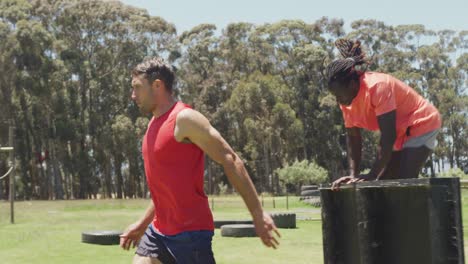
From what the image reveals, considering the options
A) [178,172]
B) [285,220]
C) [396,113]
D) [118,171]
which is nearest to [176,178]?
[178,172]

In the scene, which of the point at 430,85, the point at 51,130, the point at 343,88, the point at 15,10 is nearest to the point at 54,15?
the point at 15,10

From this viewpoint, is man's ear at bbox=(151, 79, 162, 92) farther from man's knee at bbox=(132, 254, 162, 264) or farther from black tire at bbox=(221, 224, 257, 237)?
black tire at bbox=(221, 224, 257, 237)

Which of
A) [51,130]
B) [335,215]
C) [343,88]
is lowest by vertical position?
[335,215]

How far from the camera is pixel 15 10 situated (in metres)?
57.9

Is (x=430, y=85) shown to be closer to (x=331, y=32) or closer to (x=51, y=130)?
(x=331, y=32)

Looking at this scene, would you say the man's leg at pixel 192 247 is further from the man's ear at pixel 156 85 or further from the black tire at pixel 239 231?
the black tire at pixel 239 231

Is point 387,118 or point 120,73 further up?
point 120,73

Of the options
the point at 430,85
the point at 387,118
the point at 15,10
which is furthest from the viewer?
the point at 430,85

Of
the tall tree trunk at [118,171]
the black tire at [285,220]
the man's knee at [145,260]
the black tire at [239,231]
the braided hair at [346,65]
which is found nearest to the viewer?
the man's knee at [145,260]

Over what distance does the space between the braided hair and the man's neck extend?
3.49 ft

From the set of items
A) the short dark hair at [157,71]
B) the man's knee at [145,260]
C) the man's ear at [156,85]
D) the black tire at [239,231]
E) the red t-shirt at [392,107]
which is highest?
the short dark hair at [157,71]

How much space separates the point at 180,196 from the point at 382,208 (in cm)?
115

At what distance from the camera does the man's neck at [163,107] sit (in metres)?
4.48

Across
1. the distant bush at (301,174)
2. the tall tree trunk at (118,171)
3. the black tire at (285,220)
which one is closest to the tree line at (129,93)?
the tall tree trunk at (118,171)
